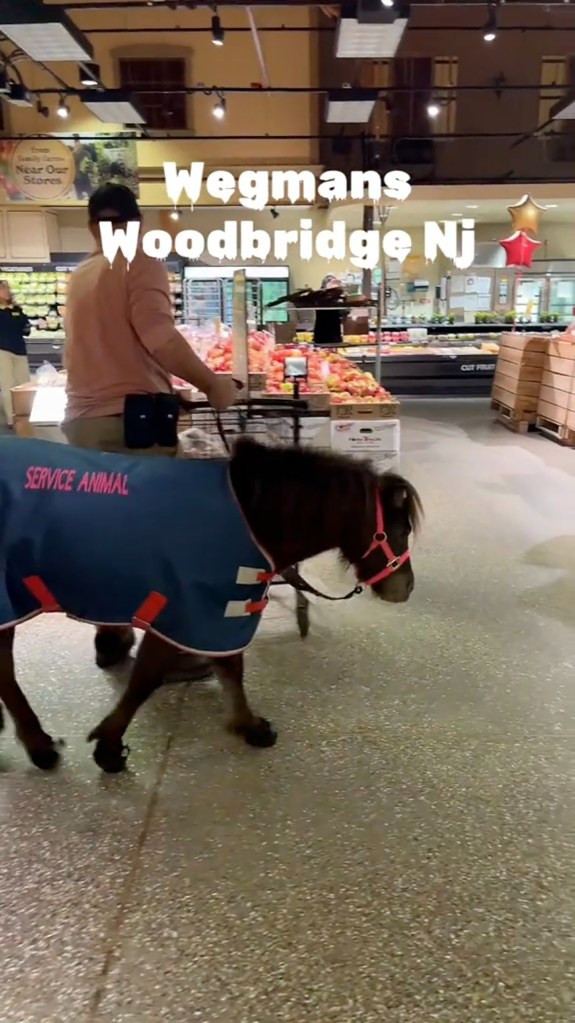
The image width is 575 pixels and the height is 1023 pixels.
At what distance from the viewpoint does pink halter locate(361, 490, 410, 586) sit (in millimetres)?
2170

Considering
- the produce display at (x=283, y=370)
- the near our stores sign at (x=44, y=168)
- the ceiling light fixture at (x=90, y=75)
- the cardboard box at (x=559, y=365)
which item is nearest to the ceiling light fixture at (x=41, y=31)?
the ceiling light fixture at (x=90, y=75)

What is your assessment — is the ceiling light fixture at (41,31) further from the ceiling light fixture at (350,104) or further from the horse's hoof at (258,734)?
the horse's hoof at (258,734)

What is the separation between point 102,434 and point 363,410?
2081 millimetres

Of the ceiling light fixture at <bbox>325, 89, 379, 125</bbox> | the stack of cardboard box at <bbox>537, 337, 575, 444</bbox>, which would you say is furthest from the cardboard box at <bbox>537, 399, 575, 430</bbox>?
the ceiling light fixture at <bbox>325, 89, 379, 125</bbox>

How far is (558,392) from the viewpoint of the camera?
7.89 metres

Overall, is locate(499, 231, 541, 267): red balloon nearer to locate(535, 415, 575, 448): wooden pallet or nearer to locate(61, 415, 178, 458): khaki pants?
locate(535, 415, 575, 448): wooden pallet

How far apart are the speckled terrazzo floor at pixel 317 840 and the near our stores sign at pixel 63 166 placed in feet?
33.3

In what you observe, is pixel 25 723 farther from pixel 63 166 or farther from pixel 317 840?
pixel 63 166

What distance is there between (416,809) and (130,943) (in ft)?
2.90

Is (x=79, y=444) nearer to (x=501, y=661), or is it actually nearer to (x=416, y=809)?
(x=416, y=809)

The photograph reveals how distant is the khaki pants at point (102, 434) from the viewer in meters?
2.71

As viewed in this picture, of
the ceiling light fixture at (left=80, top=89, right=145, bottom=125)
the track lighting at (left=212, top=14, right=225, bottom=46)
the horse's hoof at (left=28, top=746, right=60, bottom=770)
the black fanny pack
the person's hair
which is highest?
the track lighting at (left=212, top=14, right=225, bottom=46)

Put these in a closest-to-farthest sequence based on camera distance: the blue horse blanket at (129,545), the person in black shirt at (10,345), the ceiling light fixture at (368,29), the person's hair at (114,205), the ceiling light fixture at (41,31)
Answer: the blue horse blanket at (129,545)
the person's hair at (114,205)
the ceiling light fixture at (368,29)
the ceiling light fixture at (41,31)
the person in black shirt at (10,345)

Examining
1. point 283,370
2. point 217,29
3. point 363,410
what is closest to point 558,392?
point 283,370
